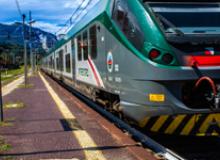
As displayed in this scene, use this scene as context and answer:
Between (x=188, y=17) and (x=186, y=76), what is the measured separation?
116 centimetres

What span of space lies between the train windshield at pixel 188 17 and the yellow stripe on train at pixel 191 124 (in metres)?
1.36

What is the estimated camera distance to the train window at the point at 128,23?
7698 millimetres

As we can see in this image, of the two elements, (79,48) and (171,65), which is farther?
(79,48)

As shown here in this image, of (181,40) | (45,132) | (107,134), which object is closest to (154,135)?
(107,134)

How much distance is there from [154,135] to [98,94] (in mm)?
3115

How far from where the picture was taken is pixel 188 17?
7809 millimetres

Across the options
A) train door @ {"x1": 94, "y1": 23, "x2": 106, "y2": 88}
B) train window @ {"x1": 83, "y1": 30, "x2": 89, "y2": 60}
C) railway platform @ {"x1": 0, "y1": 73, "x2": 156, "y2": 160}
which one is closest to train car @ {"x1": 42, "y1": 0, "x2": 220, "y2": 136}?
railway platform @ {"x1": 0, "y1": 73, "x2": 156, "y2": 160}

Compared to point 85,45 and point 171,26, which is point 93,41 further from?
point 171,26

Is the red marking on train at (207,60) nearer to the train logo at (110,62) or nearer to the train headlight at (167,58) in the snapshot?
the train headlight at (167,58)

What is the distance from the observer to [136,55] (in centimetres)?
765

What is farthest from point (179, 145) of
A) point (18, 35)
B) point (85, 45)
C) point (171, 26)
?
point (18, 35)

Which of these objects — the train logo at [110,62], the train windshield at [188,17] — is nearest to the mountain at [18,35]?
the train logo at [110,62]

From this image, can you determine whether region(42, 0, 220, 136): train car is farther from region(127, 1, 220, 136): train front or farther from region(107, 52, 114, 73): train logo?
region(107, 52, 114, 73): train logo

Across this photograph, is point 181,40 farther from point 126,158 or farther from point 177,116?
point 126,158
